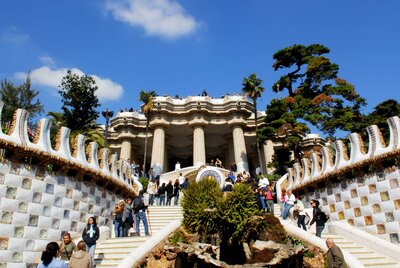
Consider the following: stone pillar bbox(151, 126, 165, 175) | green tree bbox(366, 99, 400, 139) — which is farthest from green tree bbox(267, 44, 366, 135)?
stone pillar bbox(151, 126, 165, 175)

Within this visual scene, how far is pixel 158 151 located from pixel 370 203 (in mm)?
25545

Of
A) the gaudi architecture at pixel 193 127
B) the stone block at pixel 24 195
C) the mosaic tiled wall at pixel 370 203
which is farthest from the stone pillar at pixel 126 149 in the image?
the stone block at pixel 24 195

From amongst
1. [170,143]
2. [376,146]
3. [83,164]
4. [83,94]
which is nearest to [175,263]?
[83,164]

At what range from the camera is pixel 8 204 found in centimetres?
1039

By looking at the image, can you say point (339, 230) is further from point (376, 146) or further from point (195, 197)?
point (195, 197)

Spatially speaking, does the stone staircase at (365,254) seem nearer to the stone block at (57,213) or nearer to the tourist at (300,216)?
the tourist at (300,216)

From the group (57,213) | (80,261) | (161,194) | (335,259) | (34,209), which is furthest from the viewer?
(161,194)

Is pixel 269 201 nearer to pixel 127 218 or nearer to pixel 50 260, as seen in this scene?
pixel 127 218

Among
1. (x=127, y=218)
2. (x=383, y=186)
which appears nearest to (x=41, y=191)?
(x=127, y=218)

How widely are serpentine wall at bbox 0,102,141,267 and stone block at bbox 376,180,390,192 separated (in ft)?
37.3

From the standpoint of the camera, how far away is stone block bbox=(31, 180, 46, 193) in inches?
446

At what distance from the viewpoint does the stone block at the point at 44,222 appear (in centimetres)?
1127

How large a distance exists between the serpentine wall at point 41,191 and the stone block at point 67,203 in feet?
0.12

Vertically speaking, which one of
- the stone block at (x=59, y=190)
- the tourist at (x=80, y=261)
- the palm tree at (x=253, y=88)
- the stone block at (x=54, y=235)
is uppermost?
the palm tree at (x=253, y=88)
